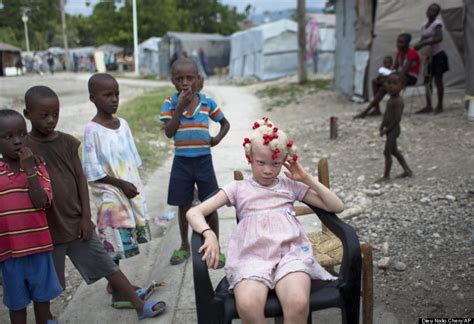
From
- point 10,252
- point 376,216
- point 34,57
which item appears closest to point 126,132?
point 10,252

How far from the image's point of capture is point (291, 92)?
16.0 m

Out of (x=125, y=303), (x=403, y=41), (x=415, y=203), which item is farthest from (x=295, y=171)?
(x=403, y=41)

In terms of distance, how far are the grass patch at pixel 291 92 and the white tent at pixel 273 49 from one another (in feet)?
20.2

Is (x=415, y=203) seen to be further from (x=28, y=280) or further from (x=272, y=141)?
(x=28, y=280)

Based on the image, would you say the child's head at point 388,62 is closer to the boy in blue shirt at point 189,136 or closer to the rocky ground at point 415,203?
the rocky ground at point 415,203

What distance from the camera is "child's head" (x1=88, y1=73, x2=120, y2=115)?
2975mm

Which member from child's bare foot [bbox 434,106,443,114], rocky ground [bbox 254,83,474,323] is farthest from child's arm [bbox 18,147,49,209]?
child's bare foot [bbox 434,106,443,114]

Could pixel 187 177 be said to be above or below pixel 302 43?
below

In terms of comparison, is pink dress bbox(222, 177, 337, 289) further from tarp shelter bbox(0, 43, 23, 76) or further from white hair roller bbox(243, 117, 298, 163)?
tarp shelter bbox(0, 43, 23, 76)

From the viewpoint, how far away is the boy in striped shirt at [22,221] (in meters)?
2.38

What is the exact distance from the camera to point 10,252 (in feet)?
7.99

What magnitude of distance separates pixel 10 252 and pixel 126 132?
105cm

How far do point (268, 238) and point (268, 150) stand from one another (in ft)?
1.48

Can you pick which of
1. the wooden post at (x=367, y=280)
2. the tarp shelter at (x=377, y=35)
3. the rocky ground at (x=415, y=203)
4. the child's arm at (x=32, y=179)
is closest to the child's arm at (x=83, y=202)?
the child's arm at (x=32, y=179)
